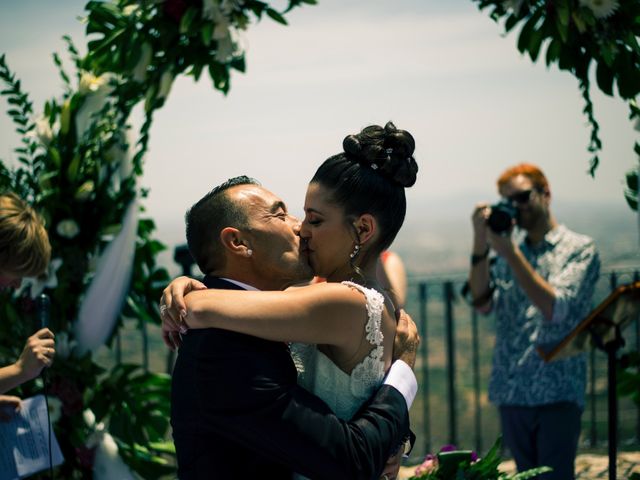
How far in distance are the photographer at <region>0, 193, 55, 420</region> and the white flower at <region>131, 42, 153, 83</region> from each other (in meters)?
1.05

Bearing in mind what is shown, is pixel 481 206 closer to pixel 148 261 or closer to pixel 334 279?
pixel 148 261

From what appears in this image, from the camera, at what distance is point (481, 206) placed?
422 cm

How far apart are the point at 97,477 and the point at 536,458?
6.78ft

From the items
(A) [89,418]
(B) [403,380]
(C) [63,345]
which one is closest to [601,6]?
(B) [403,380]

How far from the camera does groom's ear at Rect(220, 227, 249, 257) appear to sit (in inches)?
78.2

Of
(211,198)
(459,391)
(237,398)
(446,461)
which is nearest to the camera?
(237,398)

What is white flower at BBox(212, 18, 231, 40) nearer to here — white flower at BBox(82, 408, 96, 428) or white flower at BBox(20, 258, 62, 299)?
white flower at BBox(20, 258, 62, 299)

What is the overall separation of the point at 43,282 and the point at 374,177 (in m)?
2.39

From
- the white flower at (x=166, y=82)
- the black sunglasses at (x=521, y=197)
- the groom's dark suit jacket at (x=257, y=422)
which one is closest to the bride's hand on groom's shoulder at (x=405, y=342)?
the groom's dark suit jacket at (x=257, y=422)

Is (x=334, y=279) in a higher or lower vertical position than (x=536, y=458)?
higher

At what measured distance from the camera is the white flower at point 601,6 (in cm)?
313

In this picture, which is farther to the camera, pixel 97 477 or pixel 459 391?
pixel 459 391

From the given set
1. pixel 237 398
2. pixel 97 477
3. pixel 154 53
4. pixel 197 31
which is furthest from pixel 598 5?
pixel 97 477

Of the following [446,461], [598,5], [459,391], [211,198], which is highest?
[598,5]
